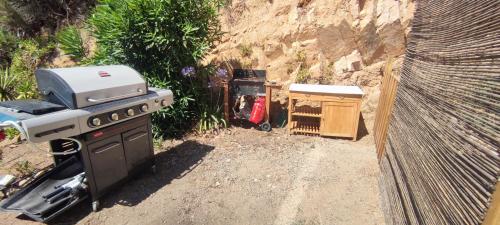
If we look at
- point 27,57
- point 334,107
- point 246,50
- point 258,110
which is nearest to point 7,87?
point 27,57

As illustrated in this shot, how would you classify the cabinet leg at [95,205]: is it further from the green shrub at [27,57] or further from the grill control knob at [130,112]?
the green shrub at [27,57]

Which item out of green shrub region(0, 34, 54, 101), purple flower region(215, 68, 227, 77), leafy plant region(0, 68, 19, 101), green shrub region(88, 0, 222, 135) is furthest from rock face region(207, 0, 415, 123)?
green shrub region(0, 34, 54, 101)

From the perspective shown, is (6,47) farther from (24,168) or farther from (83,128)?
(83,128)

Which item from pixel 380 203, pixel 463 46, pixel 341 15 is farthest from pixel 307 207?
pixel 341 15

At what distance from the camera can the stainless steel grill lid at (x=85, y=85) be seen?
2.51m

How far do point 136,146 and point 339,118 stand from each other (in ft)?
10.9

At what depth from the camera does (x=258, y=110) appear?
4.91 metres

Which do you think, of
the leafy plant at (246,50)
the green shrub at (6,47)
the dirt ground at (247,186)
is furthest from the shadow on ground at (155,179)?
the green shrub at (6,47)

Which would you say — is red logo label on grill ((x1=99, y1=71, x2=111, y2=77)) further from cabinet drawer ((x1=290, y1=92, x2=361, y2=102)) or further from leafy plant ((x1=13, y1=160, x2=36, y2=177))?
cabinet drawer ((x1=290, y1=92, x2=361, y2=102))

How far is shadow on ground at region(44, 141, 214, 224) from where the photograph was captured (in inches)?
116

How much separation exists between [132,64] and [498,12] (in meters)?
4.53

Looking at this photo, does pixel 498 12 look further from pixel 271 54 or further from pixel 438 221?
pixel 271 54

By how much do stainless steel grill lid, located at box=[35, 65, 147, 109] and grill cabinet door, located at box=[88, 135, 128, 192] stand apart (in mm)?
478

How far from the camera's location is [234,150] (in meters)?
4.42
